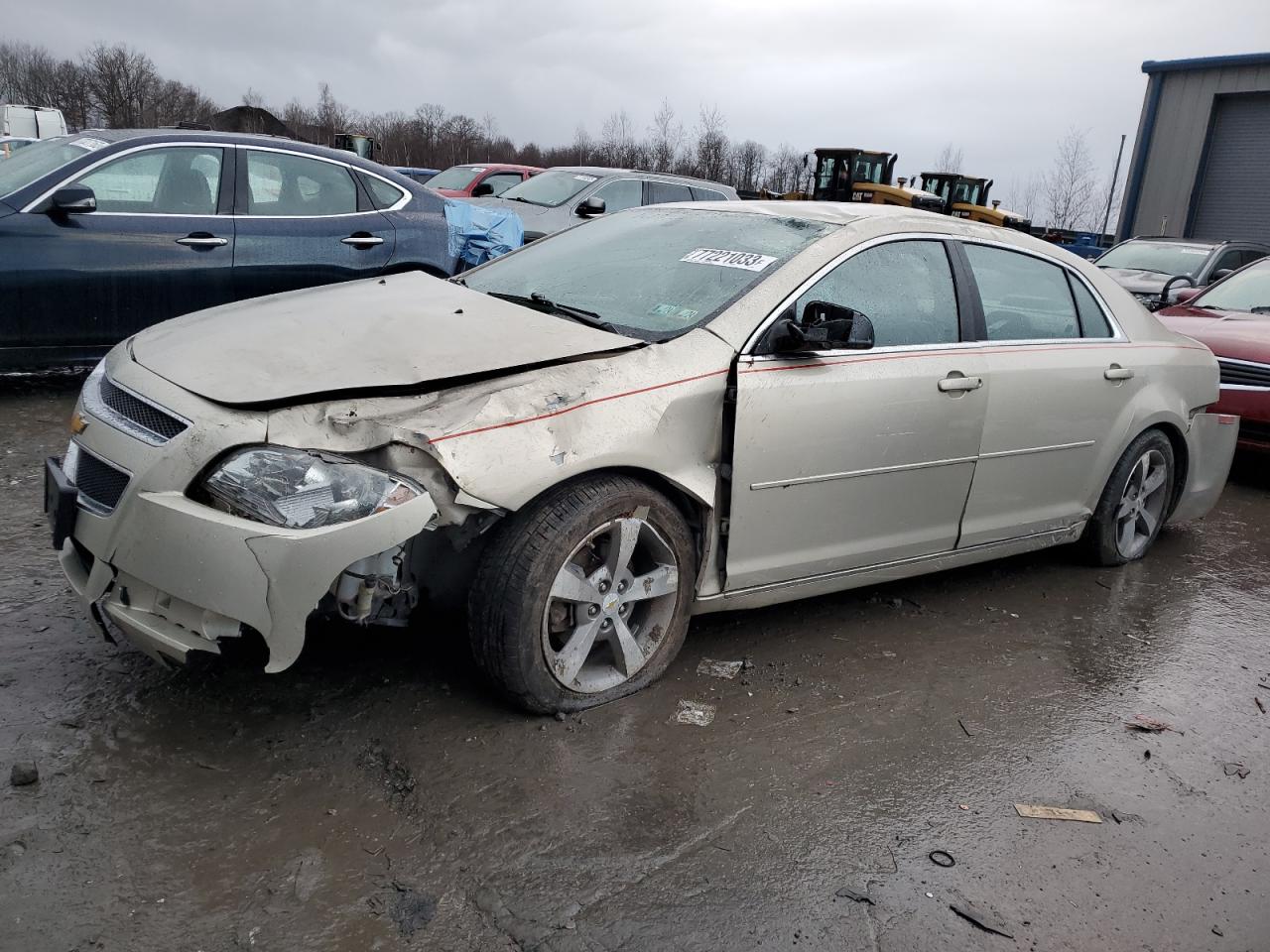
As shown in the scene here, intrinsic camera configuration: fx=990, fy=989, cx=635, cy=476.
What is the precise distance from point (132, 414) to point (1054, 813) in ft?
9.44

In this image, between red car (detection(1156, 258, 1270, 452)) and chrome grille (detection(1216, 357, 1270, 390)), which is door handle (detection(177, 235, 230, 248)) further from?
chrome grille (detection(1216, 357, 1270, 390))

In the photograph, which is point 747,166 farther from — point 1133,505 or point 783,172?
point 1133,505

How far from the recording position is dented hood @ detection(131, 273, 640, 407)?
2.75 m

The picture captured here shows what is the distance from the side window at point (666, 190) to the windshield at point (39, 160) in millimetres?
6753

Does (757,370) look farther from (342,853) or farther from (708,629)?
(342,853)

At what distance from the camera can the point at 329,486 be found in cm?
257

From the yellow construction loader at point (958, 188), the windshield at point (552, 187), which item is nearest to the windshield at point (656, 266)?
the windshield at point (552, 187)

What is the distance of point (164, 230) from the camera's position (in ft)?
19.5

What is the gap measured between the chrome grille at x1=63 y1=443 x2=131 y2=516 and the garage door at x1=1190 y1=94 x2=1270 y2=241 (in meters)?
22.5

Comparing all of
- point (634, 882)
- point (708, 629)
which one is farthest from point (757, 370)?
point (634, 882)

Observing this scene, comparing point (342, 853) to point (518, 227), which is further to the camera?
point (518, 227)

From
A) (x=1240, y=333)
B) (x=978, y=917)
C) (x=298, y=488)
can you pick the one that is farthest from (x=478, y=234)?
(x=978, y=917)

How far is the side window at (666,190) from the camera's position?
1181 cm

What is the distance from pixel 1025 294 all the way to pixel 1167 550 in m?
2.06
